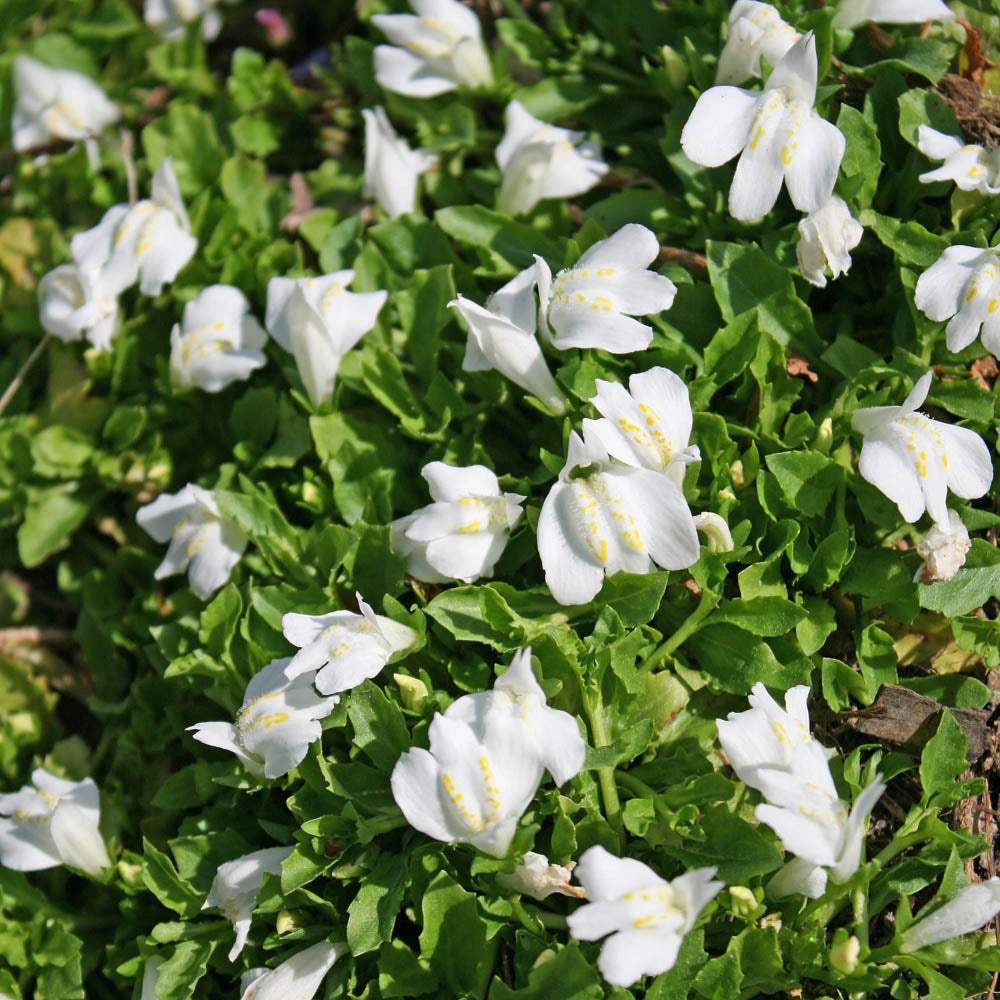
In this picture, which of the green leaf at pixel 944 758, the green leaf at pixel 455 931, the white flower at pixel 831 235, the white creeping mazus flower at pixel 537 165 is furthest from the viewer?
the white creeping mazus flower at pixel 537 165

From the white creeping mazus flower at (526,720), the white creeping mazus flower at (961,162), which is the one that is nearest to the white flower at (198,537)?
the white creeping mazus flower at (526,720)

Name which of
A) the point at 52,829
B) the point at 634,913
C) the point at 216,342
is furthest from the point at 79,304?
the point at 634,913

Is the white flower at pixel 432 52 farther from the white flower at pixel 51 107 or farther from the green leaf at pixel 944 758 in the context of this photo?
the green leaf at pixel 944 758

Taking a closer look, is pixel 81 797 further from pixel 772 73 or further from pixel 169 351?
pixel 772 73

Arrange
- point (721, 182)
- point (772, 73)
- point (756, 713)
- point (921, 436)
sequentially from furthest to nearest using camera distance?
point (721, 182)
point (772, 73)
point (921, 436)
point (756, 713)

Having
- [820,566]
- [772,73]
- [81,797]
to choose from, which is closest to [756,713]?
[820,566]

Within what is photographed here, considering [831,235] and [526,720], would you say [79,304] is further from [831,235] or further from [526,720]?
[831,235]
